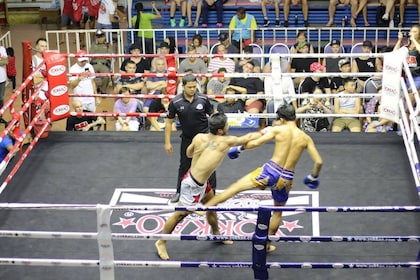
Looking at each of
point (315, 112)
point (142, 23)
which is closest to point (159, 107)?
point (315, 112)

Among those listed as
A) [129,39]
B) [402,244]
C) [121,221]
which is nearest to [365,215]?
[402,244]

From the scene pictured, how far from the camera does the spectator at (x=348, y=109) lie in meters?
9.20

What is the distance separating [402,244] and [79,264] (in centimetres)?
262

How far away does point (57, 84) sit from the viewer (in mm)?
8352

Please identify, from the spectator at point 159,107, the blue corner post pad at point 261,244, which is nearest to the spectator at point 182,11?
the spectator at point 159,107

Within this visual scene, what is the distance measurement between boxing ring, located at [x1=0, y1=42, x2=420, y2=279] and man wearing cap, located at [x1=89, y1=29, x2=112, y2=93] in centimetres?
364

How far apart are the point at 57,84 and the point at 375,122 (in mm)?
3619

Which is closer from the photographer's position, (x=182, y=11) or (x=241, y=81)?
(x=241, y=81)

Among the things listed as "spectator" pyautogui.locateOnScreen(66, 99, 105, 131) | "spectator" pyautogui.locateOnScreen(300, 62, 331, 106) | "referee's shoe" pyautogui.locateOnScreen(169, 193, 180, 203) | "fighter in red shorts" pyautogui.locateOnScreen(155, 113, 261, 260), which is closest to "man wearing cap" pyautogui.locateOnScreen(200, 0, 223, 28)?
"spectator" pyautogui.locateOnScreen(300, 62, 331, 106)

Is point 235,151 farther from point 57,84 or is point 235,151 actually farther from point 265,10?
point 265,10

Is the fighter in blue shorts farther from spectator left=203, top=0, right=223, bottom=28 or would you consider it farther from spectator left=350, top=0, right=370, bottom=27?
spectator left=203, top=0, right=223, bottom=28

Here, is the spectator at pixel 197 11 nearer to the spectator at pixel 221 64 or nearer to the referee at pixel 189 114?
the spectator at pixel 221 64

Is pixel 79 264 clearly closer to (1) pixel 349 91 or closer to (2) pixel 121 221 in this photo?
(2) pixel 121 221

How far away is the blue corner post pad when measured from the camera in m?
5.51
